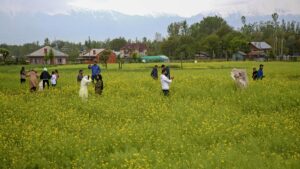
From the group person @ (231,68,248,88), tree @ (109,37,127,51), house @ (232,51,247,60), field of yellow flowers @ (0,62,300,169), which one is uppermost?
tree @ (109,37,127,51)

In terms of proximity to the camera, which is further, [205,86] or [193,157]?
[205,86]

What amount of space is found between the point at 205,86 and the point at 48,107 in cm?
1089

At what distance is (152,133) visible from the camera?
41.1 feet

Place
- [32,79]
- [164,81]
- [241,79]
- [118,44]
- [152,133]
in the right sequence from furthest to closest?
[118,44] → [32,79] → [241,79] → [164,81] → [152,133]

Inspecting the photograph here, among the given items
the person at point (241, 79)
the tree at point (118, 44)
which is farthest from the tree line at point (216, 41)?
the person at point (241, 79)

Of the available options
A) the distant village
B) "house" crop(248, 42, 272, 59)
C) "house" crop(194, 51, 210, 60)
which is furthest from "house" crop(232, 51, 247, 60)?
"house" crop(194, 51, 210, 60)

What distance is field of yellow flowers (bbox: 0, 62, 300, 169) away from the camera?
32.8 ft

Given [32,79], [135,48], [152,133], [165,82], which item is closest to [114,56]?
[135,48]

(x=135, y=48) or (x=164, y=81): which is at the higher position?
(x=135, y=48)

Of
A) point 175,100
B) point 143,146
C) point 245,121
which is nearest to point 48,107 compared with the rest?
point 175,100

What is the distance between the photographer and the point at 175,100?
19.0 metres

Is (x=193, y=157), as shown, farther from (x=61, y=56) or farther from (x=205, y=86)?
(x=61, y=56)

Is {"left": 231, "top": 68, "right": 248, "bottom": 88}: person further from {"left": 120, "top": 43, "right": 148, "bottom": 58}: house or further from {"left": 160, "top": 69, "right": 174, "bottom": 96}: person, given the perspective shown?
{"left": 120, "top": 43, "right": 148, "bottom": 58}: house

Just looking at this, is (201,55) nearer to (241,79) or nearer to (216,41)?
(216,41)
